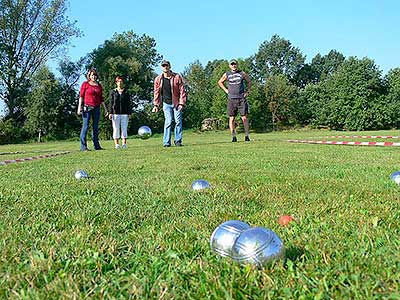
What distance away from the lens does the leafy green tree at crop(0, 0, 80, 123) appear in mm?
35781

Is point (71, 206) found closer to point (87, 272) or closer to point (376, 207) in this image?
point (87, 272)

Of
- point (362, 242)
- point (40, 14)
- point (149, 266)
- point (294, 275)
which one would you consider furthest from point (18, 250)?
point (40, 14)

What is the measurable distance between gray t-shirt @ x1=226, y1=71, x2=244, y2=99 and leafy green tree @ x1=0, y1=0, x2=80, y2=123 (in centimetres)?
2962

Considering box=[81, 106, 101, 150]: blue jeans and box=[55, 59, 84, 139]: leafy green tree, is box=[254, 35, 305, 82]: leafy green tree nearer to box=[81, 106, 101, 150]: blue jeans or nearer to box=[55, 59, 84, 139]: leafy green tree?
box=[55, 59, 84, 139]: leafy green tree

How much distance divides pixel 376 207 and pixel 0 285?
2.11 meters

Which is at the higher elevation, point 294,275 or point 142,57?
point 142,57

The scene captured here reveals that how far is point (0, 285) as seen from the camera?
4.81ft

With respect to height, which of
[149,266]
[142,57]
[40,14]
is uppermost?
[40,14]

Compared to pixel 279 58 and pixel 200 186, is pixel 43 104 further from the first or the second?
pixel 279 58

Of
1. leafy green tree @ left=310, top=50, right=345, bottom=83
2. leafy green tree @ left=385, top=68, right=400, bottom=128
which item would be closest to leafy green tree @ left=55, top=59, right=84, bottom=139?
leafy green tree @ left=385, top=68, right=400, bottom=128

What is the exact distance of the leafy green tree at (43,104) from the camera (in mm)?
33031

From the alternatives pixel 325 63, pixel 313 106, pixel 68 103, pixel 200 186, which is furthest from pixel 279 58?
pixel 200 186

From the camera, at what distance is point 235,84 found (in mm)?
10141

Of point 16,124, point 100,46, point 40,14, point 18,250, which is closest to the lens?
point 18,250
